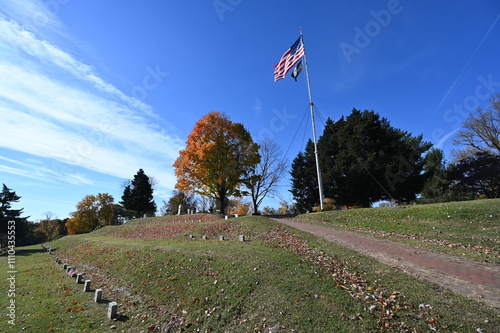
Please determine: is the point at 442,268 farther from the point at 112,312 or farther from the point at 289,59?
the point at 289,59

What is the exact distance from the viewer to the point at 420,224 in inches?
522

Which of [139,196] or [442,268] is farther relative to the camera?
[139,196]

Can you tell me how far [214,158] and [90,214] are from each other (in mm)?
35365

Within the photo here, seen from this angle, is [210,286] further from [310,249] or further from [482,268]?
[482,268]

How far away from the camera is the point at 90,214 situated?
1689 inches

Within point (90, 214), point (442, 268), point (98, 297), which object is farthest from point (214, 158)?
point (90, 214)

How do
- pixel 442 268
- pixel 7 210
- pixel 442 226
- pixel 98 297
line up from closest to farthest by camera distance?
pixel 442 268, pixel 98 297, pixel 442 226, pixel 7 210

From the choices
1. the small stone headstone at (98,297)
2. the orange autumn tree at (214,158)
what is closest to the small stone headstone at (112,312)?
the small stone headstone at (98,297)

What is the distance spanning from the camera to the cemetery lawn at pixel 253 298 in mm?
4660

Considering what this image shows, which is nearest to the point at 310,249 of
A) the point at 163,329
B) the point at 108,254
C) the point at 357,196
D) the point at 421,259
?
the point at 421,259

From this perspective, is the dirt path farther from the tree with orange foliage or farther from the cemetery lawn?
the tree with orange foliage

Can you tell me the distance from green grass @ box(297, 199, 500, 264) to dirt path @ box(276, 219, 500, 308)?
1038mm

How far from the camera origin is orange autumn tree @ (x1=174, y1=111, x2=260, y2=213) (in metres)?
23.4

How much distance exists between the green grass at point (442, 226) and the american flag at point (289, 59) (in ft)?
46.3
